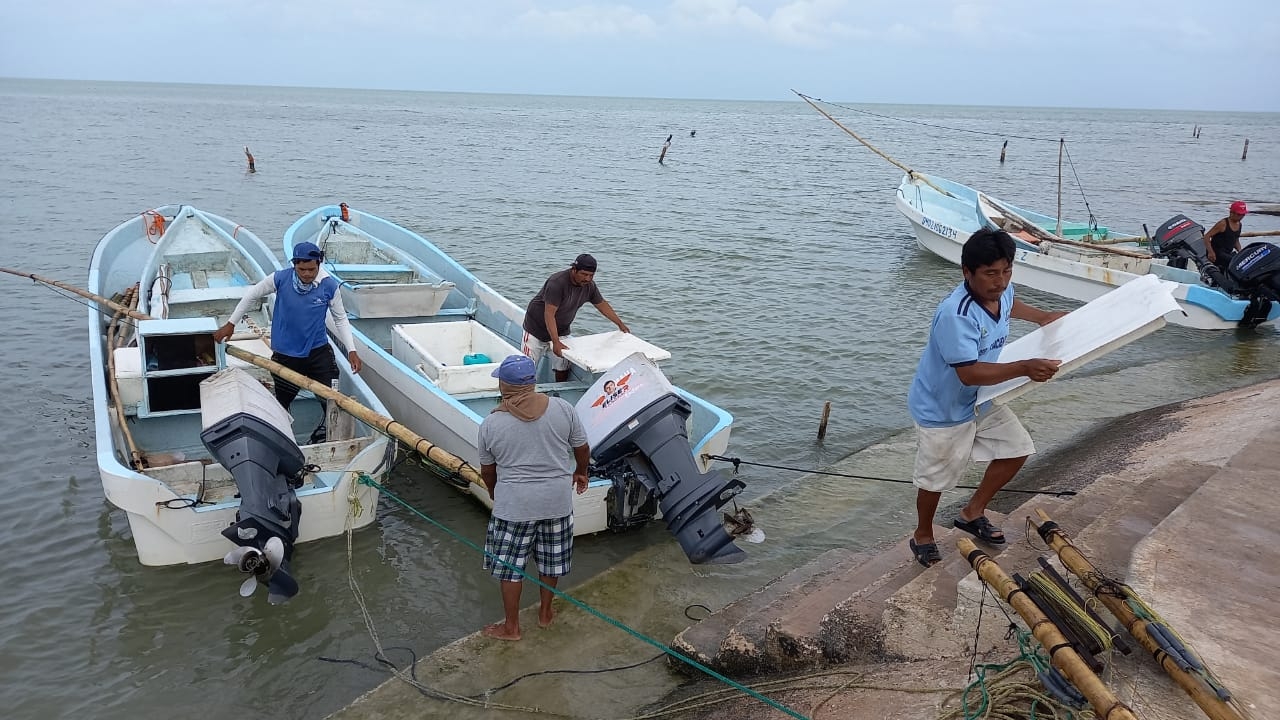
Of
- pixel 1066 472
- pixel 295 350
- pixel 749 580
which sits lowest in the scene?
pixel 749 580

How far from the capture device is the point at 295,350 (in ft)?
23.1

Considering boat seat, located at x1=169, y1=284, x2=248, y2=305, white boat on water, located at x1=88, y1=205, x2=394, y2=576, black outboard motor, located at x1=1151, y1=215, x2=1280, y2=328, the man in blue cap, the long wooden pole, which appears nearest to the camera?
the long wooden pole

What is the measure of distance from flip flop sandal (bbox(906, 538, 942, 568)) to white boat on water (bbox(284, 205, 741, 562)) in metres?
1.17

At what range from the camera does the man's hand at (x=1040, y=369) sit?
3.94 metres

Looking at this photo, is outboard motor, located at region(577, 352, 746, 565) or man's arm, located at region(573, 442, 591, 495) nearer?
man's arm, located at region(573, 442, 591, 495)

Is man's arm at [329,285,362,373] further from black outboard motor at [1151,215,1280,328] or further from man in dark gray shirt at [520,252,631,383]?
black outboard motor at [1151,215,1280,328]

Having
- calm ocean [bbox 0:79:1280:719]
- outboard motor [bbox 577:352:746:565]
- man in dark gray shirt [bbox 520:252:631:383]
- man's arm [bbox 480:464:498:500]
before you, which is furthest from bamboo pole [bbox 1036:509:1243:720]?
man in dark gray shirt [bbox 520:252:631:383]

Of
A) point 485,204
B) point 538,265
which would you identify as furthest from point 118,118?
point 538,265

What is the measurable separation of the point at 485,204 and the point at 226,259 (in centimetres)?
1564

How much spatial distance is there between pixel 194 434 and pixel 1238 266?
14611mm

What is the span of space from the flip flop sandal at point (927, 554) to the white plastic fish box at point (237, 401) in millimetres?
4363

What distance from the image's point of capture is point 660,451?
5.70 m

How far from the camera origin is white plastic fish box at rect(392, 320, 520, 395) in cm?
783

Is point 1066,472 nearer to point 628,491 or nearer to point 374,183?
point 628,491
